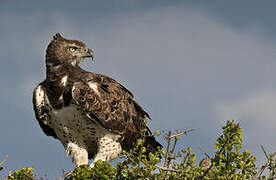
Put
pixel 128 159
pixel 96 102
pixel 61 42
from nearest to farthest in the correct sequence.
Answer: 1. pixel 128 159
2. pixel 96 102
3. pixel 61 42

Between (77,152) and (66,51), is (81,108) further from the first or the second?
(66,51)

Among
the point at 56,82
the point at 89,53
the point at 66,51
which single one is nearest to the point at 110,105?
the point at 56,82

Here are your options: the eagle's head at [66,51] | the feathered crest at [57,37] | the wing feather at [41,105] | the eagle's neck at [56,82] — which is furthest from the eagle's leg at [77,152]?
the feathered crest at [57,37]

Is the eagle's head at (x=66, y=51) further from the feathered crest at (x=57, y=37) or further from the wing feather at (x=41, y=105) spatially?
the wing feather at (x=41, y=105)

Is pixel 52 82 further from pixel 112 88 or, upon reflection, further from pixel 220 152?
pixel 220 152

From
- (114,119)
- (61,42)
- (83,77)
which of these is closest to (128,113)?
(114,119)

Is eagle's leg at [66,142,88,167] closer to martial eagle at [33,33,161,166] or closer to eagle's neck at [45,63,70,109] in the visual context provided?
martial eagle at [33,33,161,166]

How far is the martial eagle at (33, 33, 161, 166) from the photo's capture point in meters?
9.08

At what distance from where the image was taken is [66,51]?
31.8 feet

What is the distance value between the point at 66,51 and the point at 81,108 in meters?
1.35

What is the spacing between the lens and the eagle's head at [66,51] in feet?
31.4

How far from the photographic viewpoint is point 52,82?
9.24 m

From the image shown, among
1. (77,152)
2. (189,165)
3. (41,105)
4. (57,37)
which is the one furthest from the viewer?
(57,37)

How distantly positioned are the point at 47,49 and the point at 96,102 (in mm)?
1621
